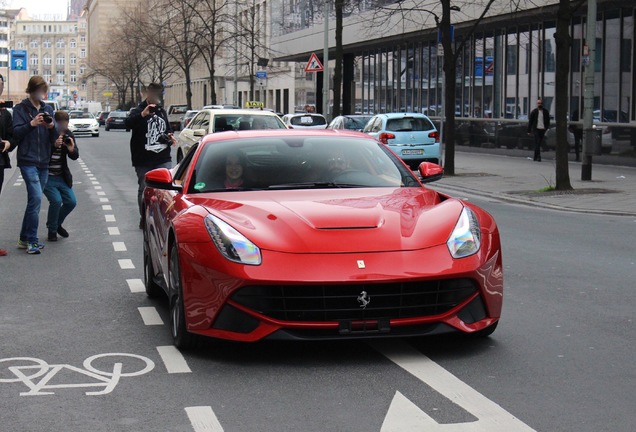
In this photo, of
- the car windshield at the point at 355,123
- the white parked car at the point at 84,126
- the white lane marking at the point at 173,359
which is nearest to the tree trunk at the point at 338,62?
the car windshield at the point at 355,123

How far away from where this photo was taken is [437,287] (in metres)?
6.59

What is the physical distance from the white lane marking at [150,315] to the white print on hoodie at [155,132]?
235 inches

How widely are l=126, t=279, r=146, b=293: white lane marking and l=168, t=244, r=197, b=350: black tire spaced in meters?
2.29

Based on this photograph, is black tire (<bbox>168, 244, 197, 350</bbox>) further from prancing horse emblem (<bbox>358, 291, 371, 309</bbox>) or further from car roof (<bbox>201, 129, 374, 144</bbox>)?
car roof (<bbox>201, 129, 374, 144</bbox>)

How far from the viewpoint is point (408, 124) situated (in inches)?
1181

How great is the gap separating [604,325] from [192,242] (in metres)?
2.75

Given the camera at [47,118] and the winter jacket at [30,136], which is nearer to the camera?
the camera at [47,118]

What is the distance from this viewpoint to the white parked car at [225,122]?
2246cm

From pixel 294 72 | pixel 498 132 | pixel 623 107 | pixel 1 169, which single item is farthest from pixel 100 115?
pixel 1 169

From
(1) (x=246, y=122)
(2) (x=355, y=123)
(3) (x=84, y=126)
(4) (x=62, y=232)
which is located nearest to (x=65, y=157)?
(4) (x=62, y=232)

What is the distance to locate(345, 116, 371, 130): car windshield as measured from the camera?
3456 cm

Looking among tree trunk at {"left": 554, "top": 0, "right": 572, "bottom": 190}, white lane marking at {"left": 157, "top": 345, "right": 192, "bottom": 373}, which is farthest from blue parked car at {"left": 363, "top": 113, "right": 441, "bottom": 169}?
white lane marking at {"left": 157, "top": 345, "right": 192, "bottom": 373}

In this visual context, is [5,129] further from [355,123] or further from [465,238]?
[355,123]

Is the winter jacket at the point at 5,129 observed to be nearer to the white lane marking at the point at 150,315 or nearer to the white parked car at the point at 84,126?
the white lane marking at the point at 150,315
